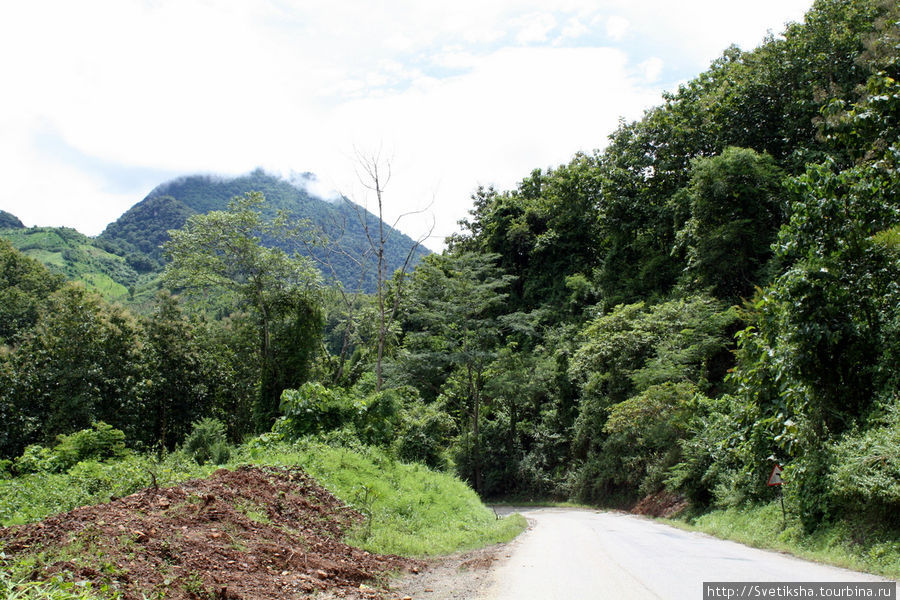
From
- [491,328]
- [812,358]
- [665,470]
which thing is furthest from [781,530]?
[491,328]

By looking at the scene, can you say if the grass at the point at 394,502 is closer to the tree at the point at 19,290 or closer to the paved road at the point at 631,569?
the paved road at the point at 631,569

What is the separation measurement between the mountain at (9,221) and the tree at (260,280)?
4268 inches

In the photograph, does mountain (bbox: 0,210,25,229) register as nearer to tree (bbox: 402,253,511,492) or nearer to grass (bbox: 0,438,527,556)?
tree (bbox: 402,253,511,492)

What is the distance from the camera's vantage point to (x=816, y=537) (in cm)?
1017

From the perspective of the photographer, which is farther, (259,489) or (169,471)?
(169,471)

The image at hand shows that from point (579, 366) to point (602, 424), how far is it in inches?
111

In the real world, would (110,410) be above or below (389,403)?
below

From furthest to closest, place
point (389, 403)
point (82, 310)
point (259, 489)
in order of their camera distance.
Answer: point (82, 310) < point (389, 403) < point (259, 489)

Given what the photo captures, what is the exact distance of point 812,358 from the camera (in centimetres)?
1109

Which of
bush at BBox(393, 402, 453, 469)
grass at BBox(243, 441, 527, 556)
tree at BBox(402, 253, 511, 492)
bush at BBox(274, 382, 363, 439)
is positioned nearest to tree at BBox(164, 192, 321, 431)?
tree at BBox(402, 253, 511, 492)

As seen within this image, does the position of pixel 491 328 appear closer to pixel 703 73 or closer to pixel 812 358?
pixel 703 73

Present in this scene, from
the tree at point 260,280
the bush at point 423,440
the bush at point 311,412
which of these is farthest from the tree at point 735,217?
the tree at point 260,280

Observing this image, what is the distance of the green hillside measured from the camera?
285ft

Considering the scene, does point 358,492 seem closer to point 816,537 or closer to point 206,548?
point 206,548
